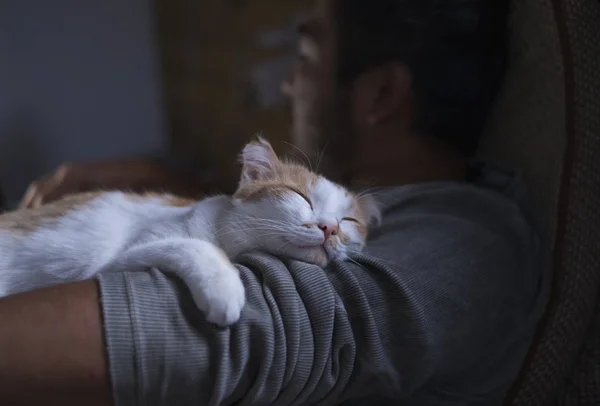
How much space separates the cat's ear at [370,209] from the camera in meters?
0.82

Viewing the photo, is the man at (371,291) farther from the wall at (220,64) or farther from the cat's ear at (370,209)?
the wall at (220,64)

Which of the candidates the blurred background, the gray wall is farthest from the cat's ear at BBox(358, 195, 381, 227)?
the gray wall

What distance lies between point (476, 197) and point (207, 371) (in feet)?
1.47

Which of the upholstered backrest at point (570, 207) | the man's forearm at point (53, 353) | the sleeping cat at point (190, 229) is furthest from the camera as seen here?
the upholstered backrest at point (570, 207)

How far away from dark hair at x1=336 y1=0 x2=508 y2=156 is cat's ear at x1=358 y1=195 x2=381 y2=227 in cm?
18

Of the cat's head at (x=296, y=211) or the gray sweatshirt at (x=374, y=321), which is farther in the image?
the cat's head at (x=296, y=211)

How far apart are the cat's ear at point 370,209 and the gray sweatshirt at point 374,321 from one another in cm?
2

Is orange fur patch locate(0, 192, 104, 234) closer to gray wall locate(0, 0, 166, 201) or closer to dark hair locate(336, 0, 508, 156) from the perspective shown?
dark hair locate(336, 0, 508, 156)

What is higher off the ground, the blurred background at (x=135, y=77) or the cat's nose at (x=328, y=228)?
the cat's nose at (x=328, y=228)

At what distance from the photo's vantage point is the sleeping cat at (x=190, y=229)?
A: 0.68m

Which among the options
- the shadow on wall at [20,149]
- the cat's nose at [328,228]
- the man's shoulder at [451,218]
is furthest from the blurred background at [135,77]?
the cat's nose at [328,228]

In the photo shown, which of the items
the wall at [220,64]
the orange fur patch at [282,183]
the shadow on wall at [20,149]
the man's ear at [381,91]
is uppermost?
the man's ear at [381,91]

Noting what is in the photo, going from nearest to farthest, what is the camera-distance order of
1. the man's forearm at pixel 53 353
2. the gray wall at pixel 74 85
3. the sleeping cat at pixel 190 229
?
1. the man's forearm at pixel 53 353
2. the sleeping cat at pixel 190 229
3. the gray wall at pixel 74 85

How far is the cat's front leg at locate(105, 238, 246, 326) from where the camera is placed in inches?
22.3
